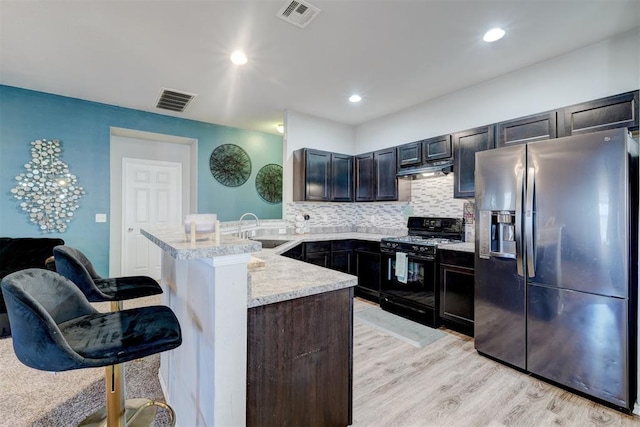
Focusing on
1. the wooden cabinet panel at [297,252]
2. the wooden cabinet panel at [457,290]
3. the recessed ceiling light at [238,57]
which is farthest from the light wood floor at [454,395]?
the recessed ceiling light at [238,57]

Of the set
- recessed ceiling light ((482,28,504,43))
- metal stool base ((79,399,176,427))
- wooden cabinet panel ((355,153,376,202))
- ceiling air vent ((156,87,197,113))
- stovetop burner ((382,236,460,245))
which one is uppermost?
ceiling air vent ((156,87,197,113))

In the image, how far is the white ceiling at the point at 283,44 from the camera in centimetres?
216

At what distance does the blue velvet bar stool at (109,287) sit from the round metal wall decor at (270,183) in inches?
140

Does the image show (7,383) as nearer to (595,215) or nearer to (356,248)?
(356,248)

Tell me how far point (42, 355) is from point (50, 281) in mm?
521

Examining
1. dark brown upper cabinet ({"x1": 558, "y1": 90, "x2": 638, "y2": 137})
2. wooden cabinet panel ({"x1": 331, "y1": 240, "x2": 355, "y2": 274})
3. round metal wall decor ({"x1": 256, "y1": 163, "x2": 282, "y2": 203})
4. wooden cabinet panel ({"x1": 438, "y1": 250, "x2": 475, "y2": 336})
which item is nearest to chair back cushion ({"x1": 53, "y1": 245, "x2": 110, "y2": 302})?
wooden cabinet panel ({"x1": 331, "y1": 240, "x2": 355, "y2": 274})

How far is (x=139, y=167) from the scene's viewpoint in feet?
15.7

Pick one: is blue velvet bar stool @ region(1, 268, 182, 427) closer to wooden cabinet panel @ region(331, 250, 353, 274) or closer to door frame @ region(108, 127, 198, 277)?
wooden cabinet panel @ region(331, 250, 353, 274)

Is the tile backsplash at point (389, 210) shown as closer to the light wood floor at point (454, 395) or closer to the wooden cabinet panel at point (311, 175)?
the wooden cabinet panel at point (311, 175)

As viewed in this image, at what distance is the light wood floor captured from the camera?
5.82 feet

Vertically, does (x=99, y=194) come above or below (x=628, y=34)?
below

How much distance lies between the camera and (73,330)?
1254 millimetres

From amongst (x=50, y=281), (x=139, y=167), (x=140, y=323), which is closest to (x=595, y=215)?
(x=140, y=323)

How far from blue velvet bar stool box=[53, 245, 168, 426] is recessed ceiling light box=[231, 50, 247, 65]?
83.0 inches
